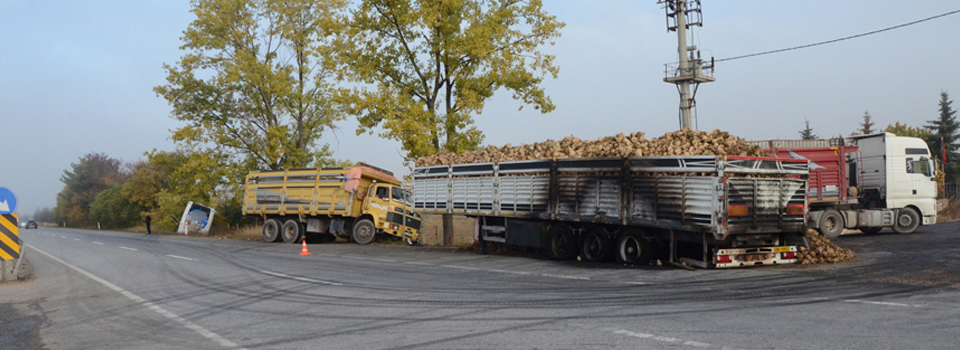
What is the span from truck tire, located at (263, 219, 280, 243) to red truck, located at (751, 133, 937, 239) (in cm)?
1896

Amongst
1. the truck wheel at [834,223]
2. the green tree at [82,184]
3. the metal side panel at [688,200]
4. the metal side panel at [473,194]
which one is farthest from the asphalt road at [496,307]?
the green tree at [82,184]

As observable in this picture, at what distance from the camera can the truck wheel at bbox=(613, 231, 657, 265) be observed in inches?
523

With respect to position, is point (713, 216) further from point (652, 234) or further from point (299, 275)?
point (299, 275)

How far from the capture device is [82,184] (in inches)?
3949

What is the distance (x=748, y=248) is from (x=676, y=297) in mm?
4346

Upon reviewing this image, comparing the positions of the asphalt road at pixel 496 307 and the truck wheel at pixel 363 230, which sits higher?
the truck wheel at pixel 363 230

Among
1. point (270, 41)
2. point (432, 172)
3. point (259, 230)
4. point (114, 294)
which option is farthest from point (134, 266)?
point (270, 41)

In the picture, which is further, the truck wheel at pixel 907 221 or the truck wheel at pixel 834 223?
the truck wheel at pixel 907 221

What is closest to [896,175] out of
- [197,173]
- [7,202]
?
[7,202]

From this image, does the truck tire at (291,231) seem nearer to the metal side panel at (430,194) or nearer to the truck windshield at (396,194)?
the truck windshield at (396,194)

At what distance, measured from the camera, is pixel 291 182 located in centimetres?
2767

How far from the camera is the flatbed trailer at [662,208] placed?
11906 mm

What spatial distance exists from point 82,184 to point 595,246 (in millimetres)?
105475

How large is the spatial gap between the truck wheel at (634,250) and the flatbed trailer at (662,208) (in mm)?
20
